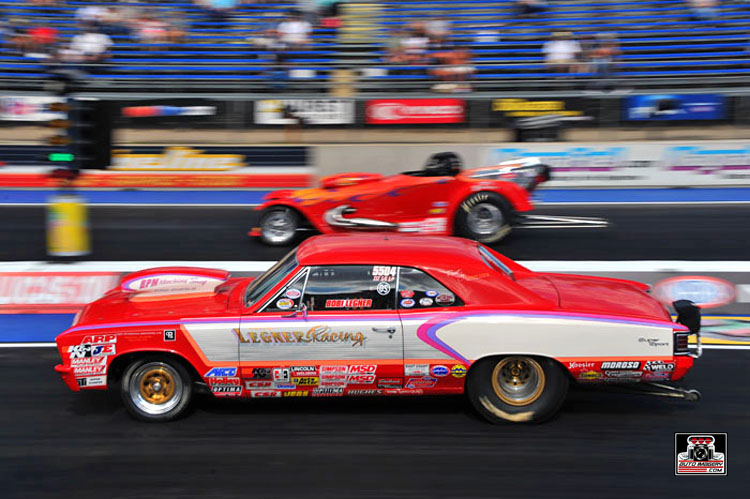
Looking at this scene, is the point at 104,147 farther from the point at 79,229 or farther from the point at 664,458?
the point at 664,458

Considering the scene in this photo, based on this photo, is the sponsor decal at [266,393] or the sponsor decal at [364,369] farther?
the sponsor decal at [266,393]

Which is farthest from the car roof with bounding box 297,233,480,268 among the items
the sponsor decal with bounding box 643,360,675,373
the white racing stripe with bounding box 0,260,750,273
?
the white racing stripe with bounding box 0,260,750,273

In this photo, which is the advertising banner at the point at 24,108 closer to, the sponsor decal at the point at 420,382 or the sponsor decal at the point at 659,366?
the sponsor decal at the point at 420,382

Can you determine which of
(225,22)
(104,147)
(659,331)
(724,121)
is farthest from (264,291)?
(225,22)

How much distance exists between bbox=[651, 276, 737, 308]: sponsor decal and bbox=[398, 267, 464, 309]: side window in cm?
330

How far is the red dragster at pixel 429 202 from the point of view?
34.6 ft

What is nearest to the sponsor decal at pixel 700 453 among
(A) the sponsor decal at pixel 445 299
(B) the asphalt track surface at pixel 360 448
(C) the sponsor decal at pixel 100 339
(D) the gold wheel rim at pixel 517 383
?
(B) the asphalt track surface at pixel 360 448

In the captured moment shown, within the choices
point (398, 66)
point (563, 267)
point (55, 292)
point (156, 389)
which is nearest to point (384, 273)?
point (156, 389)

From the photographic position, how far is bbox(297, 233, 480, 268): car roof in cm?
570

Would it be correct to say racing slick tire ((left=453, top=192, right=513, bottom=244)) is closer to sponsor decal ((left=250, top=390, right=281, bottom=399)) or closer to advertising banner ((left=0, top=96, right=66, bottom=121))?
sponsor decal ((left=250, top=390, right=281, bottom=399))

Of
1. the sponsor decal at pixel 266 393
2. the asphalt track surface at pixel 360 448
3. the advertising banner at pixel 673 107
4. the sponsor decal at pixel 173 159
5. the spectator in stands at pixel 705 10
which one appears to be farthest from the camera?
the spectator in stands at pixel 705 10

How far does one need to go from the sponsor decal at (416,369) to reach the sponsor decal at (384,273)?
559 millimetres

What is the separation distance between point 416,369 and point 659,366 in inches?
65.2

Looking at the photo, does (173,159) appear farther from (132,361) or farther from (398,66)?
(132,361)
